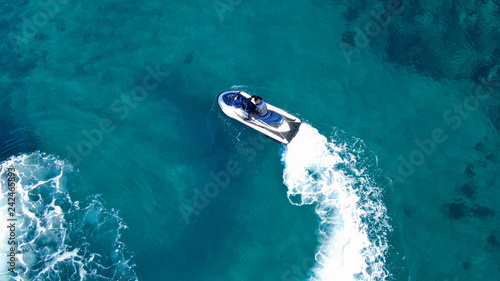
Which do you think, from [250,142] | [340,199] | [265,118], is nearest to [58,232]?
[250,142]

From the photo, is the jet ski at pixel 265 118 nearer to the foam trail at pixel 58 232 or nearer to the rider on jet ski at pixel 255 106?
the rider on jet ski at pixel 255 106

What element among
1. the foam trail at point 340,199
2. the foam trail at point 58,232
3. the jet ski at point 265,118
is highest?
the jet ski at point 265,118

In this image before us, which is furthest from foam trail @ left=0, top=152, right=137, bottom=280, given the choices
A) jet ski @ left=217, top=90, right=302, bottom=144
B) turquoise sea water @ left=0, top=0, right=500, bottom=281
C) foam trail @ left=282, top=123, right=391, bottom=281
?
foam trail @ left=282, top=123, right=391, bottom=281

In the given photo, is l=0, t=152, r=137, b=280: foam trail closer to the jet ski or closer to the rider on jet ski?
the jet ski

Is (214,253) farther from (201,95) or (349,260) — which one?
(201,95)

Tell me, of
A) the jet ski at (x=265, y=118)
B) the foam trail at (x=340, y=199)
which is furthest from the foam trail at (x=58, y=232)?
the foam trail at (x=340, y=199)

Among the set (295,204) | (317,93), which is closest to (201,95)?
(317,93)
